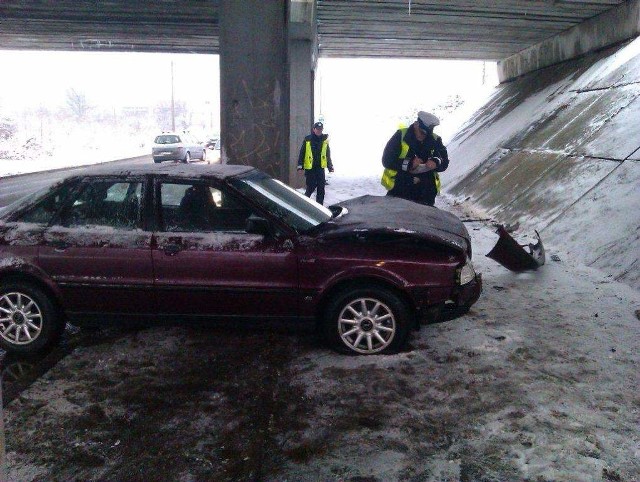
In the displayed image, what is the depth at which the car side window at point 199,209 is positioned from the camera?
4543mm

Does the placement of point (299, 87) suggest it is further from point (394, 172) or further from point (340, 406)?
point (340, 406)

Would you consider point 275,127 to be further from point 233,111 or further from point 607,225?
point 607,225

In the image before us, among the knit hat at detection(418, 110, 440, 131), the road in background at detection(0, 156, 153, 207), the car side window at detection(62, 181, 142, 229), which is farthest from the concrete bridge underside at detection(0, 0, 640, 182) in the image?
the car side window at detection(62, 181, 142, 229)

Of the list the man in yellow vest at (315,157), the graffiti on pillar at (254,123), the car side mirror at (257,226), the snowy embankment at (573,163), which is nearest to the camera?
the car side mirror at (257,226)

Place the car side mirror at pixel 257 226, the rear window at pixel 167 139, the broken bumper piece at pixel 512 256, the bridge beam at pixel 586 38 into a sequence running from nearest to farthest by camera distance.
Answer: the car side mirror at pixel 257 226 < the broken bumper piece at pixel 512 256 < the bridge beam at pixel 586 38 < the rear window at pixel 167 139

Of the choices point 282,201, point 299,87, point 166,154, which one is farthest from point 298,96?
point 166,154

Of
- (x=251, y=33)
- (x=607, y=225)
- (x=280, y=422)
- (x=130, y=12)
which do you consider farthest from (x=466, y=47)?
(x=280, y=422)

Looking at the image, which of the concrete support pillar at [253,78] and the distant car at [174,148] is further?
the distant car at [174,148]

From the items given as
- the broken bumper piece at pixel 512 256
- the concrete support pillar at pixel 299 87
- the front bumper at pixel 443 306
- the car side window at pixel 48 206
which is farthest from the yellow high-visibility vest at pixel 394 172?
the concrete support pillar at pixel 299 87

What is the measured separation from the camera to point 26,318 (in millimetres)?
4598

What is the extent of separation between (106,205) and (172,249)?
0.74m

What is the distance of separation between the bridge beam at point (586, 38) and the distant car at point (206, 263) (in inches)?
500

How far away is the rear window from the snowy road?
84.4 ft

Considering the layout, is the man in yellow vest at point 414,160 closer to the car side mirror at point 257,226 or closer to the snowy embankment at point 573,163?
the snowy embankment at point 573,163
